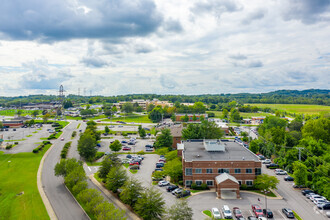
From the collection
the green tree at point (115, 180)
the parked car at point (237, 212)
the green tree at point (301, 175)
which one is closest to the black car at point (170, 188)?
the green tree at point (115, 180)

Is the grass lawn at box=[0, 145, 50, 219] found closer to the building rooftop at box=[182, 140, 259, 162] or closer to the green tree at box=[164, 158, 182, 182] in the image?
the green tree at box=[164, 158, 182, 182]

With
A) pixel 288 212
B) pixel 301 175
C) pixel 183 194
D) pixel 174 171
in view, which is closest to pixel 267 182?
pixel 288 212

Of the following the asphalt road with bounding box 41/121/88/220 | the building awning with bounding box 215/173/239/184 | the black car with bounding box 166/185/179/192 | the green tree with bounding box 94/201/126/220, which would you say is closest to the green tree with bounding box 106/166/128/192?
the asphalt road with bounding box 41/121/88/220

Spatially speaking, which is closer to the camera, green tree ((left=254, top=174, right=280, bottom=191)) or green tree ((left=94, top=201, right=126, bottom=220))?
green tree ((left=94, top=201, right=126, bottom=220))

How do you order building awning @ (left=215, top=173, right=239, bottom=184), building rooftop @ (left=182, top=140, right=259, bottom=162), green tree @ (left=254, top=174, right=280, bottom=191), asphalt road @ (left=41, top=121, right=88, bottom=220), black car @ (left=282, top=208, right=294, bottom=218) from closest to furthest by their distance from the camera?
black car @ (left=282, top=208, right=294, bottom=218) → asphalt road @ (left=41, top=121, right=88, bottom=220) → green tree @ (left=254, top=174, right=280, bottom=191) → building awning @ (left=215, top=173, right=239, bottom=184) → building rooftop @ (left=182, top=140, right=259, bottom=162)

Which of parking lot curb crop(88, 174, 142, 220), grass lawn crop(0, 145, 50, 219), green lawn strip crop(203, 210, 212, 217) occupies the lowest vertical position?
A: grass lawn crop(0, 145, 50, 219)

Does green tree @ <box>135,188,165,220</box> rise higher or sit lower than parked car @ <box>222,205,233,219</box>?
higher

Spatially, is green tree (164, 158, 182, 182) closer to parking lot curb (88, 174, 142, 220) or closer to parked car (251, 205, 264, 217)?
parking lot curb (88, 174, 142, 220)

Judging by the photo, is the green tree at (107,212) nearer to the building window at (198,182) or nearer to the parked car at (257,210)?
the building window at (198,182)

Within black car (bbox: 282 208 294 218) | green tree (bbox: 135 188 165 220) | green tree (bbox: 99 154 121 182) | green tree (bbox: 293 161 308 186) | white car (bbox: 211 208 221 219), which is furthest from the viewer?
green tree (bbox: 99 154 121 182)

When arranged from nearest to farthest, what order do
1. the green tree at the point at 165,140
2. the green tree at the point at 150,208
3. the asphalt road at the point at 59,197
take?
the green tree at the point at 150,208 → the asphalt road at the point at 59,197 → the green tree at the point at 165,140

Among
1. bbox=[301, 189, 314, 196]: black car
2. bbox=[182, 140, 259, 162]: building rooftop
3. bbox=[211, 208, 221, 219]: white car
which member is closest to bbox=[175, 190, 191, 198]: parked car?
bbox=[182, 140, 259, 162]: building rooftop
